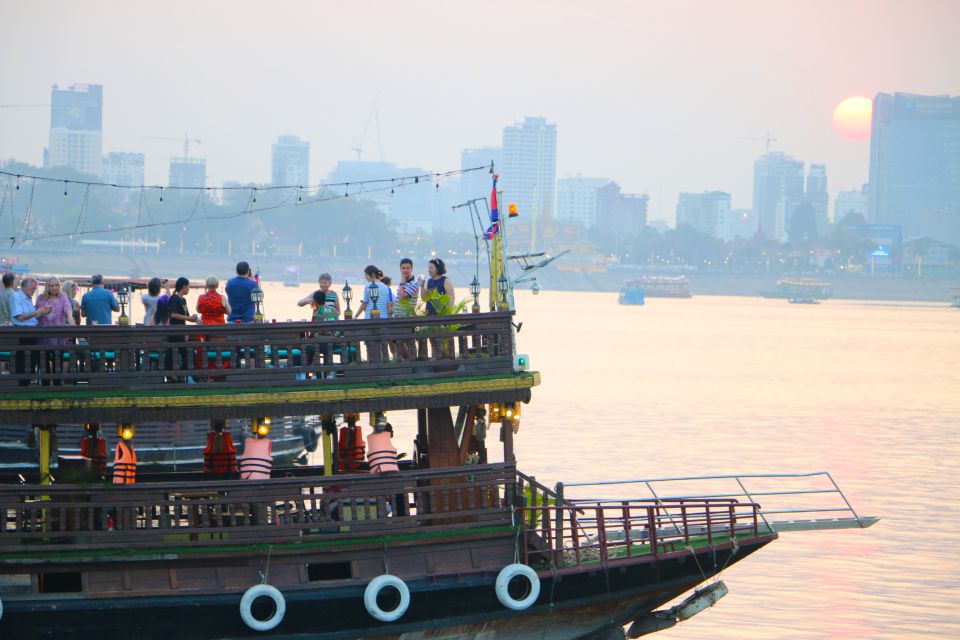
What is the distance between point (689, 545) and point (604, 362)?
66612 mm

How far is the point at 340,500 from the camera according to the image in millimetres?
14391

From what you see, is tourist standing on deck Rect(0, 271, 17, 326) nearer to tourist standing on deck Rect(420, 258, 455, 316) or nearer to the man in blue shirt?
the man in blue shirt

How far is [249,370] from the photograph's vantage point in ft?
46.2

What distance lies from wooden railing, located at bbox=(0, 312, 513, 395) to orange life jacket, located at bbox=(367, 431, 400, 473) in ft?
2.48

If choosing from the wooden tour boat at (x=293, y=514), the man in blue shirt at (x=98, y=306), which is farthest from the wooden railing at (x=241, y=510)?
the man in blue shirt at (x=98, y=306)

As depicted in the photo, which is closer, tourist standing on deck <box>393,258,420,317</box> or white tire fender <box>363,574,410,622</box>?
white tire fender <box>363,574,410,622</box>

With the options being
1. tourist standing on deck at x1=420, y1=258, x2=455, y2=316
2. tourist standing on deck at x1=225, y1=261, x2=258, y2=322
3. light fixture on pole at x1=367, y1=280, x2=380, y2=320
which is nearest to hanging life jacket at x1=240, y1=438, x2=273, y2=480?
tourist standing on deck at x1=225, y1=261, x2=258, y2=322

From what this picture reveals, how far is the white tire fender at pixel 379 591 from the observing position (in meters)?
14.1

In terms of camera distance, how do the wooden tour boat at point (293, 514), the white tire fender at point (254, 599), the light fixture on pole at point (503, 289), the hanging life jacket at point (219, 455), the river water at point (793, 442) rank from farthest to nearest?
the river water at point (793, 442) < the light fixture on pole at point (503, 289) < the hanging life jacket at point (219, 455) < the white tire fender at point (254, 599) < the wooden tour boat at point (293, 514)

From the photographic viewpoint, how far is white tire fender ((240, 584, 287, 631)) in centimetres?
1386

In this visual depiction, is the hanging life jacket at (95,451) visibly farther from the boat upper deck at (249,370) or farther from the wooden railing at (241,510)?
the boat upper deck at (249,370)

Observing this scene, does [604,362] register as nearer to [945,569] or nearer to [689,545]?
[945,569]

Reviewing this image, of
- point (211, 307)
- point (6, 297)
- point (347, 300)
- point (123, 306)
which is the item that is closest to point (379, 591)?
point (347, 300)

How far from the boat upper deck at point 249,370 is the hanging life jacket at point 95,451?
979mm
